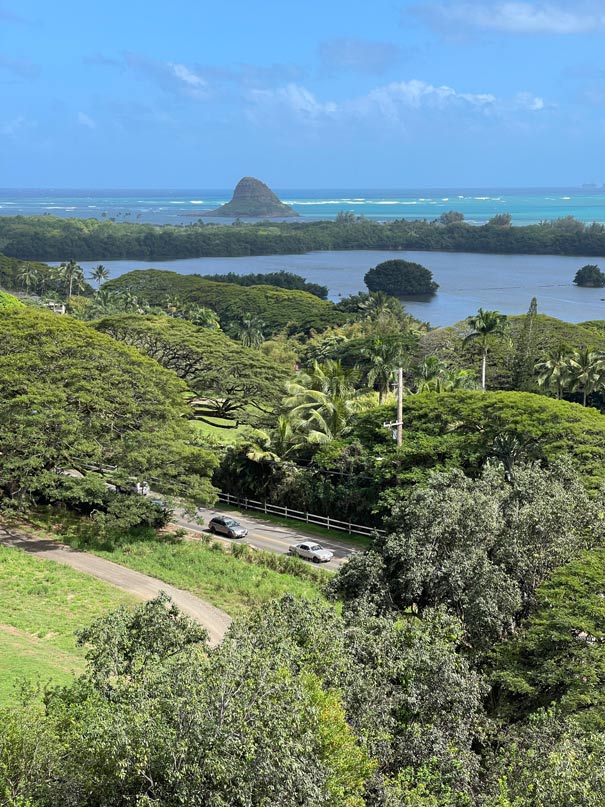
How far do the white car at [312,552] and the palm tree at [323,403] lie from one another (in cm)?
692

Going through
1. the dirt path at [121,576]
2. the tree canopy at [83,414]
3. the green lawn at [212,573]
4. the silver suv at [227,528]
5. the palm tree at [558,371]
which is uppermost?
the tree canopy at [83,414]

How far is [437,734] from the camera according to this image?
46.6 ft

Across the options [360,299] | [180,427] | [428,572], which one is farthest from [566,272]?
[428,572]

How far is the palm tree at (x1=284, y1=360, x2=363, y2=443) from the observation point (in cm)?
4109

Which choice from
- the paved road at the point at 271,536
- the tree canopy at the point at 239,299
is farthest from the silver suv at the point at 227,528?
the tree canopy at the point at 239,299

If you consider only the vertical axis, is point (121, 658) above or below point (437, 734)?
above

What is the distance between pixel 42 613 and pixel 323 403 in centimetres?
2037

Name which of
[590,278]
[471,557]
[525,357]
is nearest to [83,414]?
[471,557]

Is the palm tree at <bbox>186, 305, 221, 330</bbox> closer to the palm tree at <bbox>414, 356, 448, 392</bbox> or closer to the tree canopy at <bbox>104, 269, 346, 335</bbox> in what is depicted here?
the tree canopy at <bbox>104, 269, 346, 335</bbox>

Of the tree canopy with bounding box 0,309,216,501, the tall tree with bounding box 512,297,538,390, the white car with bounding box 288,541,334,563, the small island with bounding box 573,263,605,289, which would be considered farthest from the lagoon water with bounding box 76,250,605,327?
the white car with bounding box 288,541,334,563

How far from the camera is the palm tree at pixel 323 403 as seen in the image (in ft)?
135

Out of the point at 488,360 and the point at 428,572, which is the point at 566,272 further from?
the point at 428,572

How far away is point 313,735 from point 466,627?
777cm

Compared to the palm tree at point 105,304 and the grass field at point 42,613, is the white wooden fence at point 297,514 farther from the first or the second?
the palm tree at point 105,304
